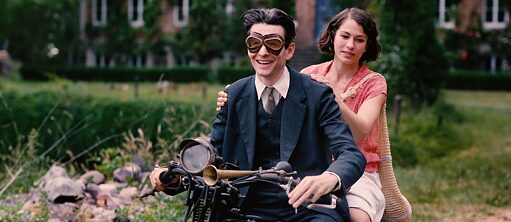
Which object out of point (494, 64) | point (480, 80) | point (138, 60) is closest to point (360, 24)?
point (480, 80)

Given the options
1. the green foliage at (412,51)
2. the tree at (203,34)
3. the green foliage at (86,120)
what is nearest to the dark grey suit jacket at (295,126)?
the green foliage at (86,120)

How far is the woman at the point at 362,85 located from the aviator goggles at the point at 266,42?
57cm

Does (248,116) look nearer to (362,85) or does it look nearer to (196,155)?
(196,155)

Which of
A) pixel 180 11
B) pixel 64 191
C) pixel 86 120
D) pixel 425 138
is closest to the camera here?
pixel 64 191

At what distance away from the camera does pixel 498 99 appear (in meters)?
26.1

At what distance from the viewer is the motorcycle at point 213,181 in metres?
2.88

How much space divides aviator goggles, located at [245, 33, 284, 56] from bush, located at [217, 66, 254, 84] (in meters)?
25.6

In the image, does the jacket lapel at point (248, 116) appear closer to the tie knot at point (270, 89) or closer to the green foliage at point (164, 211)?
the tie knot at point (270, 89)

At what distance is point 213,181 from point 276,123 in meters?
0.60

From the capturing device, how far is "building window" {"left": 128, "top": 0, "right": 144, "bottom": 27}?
127ft

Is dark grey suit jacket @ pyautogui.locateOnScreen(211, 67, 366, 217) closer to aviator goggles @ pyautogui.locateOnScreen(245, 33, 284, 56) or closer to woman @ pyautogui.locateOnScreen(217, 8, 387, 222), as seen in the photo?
aviator goggles @ pyautogui.locateOnScreen(245, 33, 284, 56)

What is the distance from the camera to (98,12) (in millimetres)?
39531

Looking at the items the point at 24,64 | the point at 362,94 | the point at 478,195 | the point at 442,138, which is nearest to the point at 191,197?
the point at 362,94

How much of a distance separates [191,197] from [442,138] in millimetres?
11739
